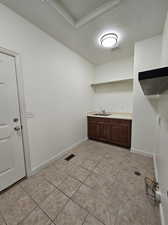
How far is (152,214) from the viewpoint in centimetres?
111

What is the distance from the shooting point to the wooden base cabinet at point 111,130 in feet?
8.26

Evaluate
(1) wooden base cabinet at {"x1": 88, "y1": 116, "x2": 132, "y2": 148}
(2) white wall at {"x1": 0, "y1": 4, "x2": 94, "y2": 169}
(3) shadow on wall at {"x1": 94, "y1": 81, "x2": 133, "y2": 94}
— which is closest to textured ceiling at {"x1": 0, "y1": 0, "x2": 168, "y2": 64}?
(2) white wall at {"x1": 0, "y1": 4, "x2": 94, "y2": 169}

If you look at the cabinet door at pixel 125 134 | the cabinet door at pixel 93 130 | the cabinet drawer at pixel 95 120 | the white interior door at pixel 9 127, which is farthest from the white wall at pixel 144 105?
the white interior door at pixel 9 127

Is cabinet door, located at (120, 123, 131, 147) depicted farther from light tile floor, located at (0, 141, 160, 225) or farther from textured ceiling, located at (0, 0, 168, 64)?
Result: textured ceiling, located at (0, 0, 168, 64)

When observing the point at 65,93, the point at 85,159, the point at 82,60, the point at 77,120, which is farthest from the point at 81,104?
the point at 85,159

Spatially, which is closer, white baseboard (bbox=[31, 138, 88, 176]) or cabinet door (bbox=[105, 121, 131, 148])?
white baseboard (bbox=[31, 138, 88, 176])

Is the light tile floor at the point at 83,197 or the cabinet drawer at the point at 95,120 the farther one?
the cabinet drawer at the point at 95,120

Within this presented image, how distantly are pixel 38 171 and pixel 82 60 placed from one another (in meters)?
3.10

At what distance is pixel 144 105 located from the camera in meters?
2.18

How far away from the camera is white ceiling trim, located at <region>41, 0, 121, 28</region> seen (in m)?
1.30

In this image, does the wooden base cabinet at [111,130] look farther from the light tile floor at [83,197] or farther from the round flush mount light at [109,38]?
the round flush mount light at [109,38]

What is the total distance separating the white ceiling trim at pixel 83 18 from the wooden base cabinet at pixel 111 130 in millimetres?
2218

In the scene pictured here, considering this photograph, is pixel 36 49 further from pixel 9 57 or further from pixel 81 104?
pixel 81 104

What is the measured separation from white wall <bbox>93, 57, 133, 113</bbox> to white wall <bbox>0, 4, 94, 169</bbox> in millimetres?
966
